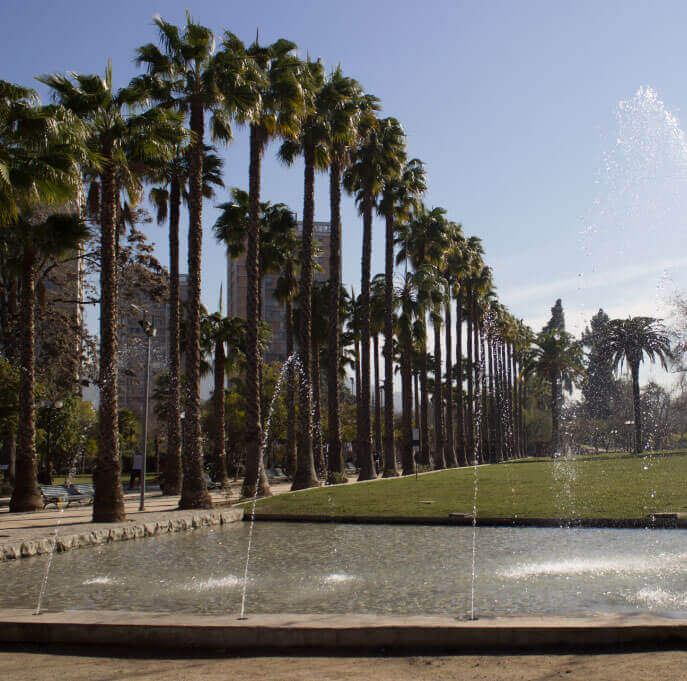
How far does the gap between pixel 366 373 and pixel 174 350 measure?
12.0 m

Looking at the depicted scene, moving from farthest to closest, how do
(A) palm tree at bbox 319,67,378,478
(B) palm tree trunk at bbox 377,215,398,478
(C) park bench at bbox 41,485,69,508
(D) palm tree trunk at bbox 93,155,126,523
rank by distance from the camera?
(B) palm tree trunk at bbox 377,215,398,478, (A) palm tree at bbox 319,67,378,478, (C) park bench at bbox 41,485,69,508, (D) palm tree trunk at bbox 93,155,126,523

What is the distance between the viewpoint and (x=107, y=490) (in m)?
17.8

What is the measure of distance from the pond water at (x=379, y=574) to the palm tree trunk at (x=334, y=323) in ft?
53.9

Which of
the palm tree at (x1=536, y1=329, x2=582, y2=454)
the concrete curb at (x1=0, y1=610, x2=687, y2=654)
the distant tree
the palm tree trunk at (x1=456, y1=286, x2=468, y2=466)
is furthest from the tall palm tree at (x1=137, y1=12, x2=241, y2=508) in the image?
the distant tree

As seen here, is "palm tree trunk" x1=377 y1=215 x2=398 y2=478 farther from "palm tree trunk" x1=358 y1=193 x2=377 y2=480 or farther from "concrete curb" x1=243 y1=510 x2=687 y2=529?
"concrete curb" x1=243 y1=510 x2=687 y2=529

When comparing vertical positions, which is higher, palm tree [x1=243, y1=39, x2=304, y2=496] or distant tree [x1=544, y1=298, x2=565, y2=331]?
distant tree [x1=544, y1=298, x2=565, y2=331]

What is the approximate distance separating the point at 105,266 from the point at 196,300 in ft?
16.3

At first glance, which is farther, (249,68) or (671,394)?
(671,394)

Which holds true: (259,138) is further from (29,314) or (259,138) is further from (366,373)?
(366,373)

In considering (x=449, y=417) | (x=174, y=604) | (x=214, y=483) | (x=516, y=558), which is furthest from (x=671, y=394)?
(x=174, y=604)

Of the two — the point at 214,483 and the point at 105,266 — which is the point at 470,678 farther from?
the point at 214,483

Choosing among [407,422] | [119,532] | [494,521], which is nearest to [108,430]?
[119,532]

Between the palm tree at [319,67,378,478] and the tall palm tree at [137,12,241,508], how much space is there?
7879 millimetres

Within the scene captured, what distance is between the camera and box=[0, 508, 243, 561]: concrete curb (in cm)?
1360
